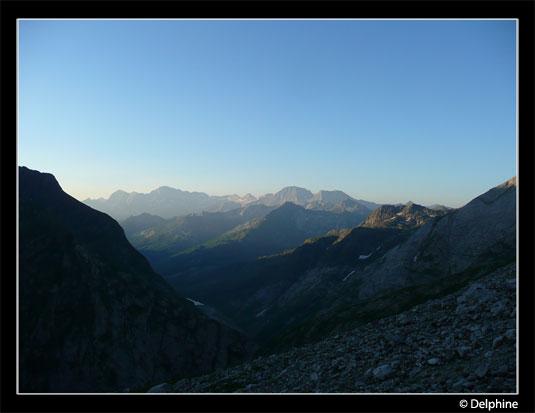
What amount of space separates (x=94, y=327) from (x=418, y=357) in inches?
2701

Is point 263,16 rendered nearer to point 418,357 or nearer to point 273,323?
point 418,357

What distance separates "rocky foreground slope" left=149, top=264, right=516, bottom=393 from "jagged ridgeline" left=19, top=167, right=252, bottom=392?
43342 mm

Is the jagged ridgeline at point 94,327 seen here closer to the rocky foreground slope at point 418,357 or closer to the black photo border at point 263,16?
the rocky foreground slope at point 418,357

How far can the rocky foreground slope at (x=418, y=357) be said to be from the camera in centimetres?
1403

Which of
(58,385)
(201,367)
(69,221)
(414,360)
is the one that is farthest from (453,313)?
(69,221)

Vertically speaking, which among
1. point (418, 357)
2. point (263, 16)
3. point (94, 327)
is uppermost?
point (263, 16)

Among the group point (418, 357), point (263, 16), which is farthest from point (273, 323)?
point (263, 16)

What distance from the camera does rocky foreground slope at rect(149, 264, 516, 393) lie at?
14031 mm

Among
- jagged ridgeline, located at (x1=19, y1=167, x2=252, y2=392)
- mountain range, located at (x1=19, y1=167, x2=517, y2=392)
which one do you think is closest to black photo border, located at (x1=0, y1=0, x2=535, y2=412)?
mountain range, located at (x1=19, y1=167, x2=517, y2=392)

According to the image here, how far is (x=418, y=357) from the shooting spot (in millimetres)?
17453

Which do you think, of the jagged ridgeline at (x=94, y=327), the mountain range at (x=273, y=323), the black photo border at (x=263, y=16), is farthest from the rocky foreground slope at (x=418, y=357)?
the jagged ridgeline at (x=94, y=327)

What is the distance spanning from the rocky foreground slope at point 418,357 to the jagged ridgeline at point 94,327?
142 ft

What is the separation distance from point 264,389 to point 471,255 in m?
81.0

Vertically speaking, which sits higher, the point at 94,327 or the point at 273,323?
the point at 94,327
